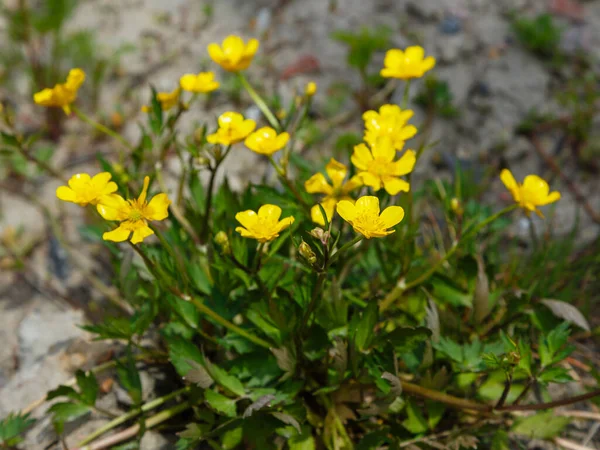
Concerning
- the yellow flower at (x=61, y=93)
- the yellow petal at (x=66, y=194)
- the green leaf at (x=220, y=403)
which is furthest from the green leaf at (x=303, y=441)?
the yellow flower at (x=61, y=93)

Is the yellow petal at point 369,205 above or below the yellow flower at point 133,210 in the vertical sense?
above

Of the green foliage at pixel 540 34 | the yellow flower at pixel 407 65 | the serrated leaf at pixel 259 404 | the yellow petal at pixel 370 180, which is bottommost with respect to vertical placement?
the serrated leaf at pixel 259 404

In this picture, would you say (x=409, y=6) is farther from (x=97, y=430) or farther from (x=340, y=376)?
(x=97, y=430)

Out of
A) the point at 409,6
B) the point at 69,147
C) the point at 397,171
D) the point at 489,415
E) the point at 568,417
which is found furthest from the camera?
the point at 409,6

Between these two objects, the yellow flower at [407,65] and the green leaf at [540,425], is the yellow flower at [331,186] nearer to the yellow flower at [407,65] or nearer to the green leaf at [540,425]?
the yellow flower at [407,65]

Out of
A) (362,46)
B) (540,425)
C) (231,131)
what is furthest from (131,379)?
(362,46)

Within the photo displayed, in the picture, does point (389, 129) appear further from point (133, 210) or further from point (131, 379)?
point (131, 379)

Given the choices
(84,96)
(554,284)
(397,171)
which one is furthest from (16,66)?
(554,284)
